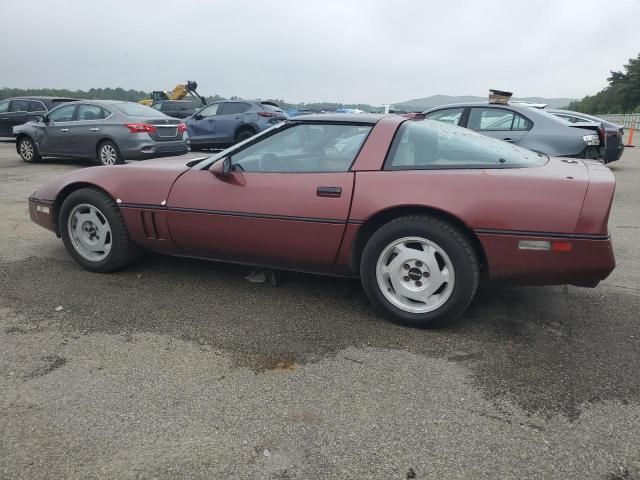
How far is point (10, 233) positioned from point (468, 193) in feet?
15.1

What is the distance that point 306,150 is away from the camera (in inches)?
141

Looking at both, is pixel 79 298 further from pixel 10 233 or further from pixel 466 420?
pixel 466 420

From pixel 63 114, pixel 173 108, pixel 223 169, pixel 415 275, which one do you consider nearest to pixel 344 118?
pixel 223 169

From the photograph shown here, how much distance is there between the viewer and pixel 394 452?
2062 millimetres

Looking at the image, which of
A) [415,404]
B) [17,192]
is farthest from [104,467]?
[17,192]

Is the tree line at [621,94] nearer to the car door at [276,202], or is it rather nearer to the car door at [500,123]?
the car door at [500,123]

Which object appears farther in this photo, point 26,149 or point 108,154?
point 26,149

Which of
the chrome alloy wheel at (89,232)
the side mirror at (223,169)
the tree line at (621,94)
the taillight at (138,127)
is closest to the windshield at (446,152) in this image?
the side mirror at (223,169)

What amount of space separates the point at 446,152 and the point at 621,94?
216 ft

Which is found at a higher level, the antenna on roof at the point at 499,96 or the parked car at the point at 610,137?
the antenna on roof at the point at 499,96

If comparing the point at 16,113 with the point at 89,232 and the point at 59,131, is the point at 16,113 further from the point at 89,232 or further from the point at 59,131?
the point at 89,232

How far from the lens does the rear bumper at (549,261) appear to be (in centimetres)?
285

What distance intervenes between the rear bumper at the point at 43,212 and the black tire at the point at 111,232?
5.3 inches

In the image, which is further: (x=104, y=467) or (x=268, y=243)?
(x=268, y=243)
